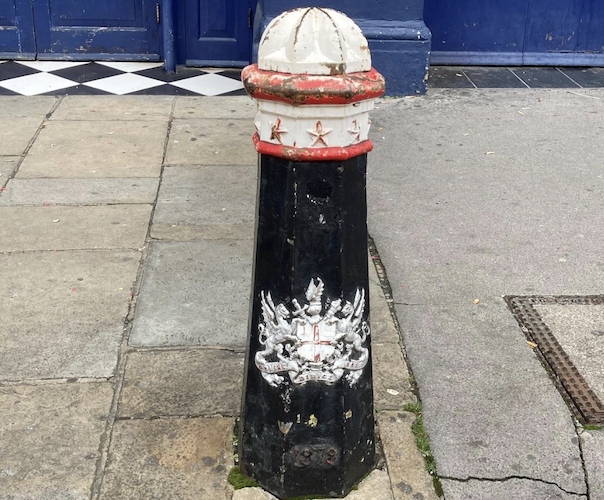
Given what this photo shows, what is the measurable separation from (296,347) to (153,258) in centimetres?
191

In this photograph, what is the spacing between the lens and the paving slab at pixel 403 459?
2551mm

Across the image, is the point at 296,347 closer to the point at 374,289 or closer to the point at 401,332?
the point at 401,332

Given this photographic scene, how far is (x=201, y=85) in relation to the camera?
7184 millimetres

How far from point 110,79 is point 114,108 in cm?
87

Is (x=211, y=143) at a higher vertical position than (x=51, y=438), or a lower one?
higher

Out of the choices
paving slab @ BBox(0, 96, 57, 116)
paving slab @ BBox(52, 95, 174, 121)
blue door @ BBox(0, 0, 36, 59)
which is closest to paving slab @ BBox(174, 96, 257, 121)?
paving slab @ BBox(52, 95, 174, 121)

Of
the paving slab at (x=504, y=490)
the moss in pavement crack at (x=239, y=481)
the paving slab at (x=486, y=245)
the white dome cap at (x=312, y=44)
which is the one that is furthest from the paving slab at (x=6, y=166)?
the paving slab at (x=504, y=490)

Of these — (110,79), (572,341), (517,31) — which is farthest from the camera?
(517,31)

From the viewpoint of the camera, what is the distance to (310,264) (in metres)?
2.25

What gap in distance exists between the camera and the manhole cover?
3.04 m

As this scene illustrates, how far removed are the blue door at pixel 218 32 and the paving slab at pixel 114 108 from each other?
38.4 inches

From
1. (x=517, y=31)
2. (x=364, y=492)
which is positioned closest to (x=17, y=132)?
(x=364, y=492)

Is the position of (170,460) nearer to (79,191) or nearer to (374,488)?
(374,488)

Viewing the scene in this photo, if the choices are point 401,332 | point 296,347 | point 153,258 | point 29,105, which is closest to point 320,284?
point 296,347
